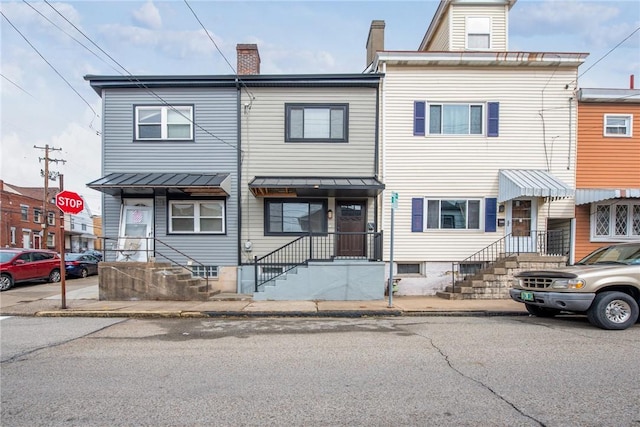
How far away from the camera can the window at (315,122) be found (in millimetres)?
12445

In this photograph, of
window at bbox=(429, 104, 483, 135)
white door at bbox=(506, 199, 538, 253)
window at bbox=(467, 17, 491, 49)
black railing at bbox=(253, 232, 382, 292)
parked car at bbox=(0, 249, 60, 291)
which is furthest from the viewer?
parked car at bbox=(0, 249, 60, 291)

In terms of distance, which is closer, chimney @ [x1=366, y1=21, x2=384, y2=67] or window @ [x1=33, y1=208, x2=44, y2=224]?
chimney @ [x1=366, y1=21, x2=384, y2=67]

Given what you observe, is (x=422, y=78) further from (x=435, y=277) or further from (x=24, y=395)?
(x=24, y=395)

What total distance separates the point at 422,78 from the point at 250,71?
19.6 feet

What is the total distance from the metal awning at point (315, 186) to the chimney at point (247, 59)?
3965 mm

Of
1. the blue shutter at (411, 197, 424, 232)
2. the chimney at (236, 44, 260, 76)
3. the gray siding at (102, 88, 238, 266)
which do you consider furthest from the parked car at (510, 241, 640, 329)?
the chimney at (236, 44, 260, 76)

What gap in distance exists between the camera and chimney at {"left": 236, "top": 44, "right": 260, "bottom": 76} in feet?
42.5

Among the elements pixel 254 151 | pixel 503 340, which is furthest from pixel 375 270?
pixel 254 151

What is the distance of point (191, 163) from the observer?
12.3m

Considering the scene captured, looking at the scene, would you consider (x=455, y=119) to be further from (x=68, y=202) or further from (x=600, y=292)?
(x=68, y=202)

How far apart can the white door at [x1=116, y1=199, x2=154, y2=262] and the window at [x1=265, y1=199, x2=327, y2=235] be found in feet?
12.9

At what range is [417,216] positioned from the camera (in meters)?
12.3

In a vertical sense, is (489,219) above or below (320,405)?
above

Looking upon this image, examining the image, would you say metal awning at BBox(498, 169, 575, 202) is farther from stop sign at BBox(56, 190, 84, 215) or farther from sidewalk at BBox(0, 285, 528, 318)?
stop sign at BBox(56, 190, 84, 215)
